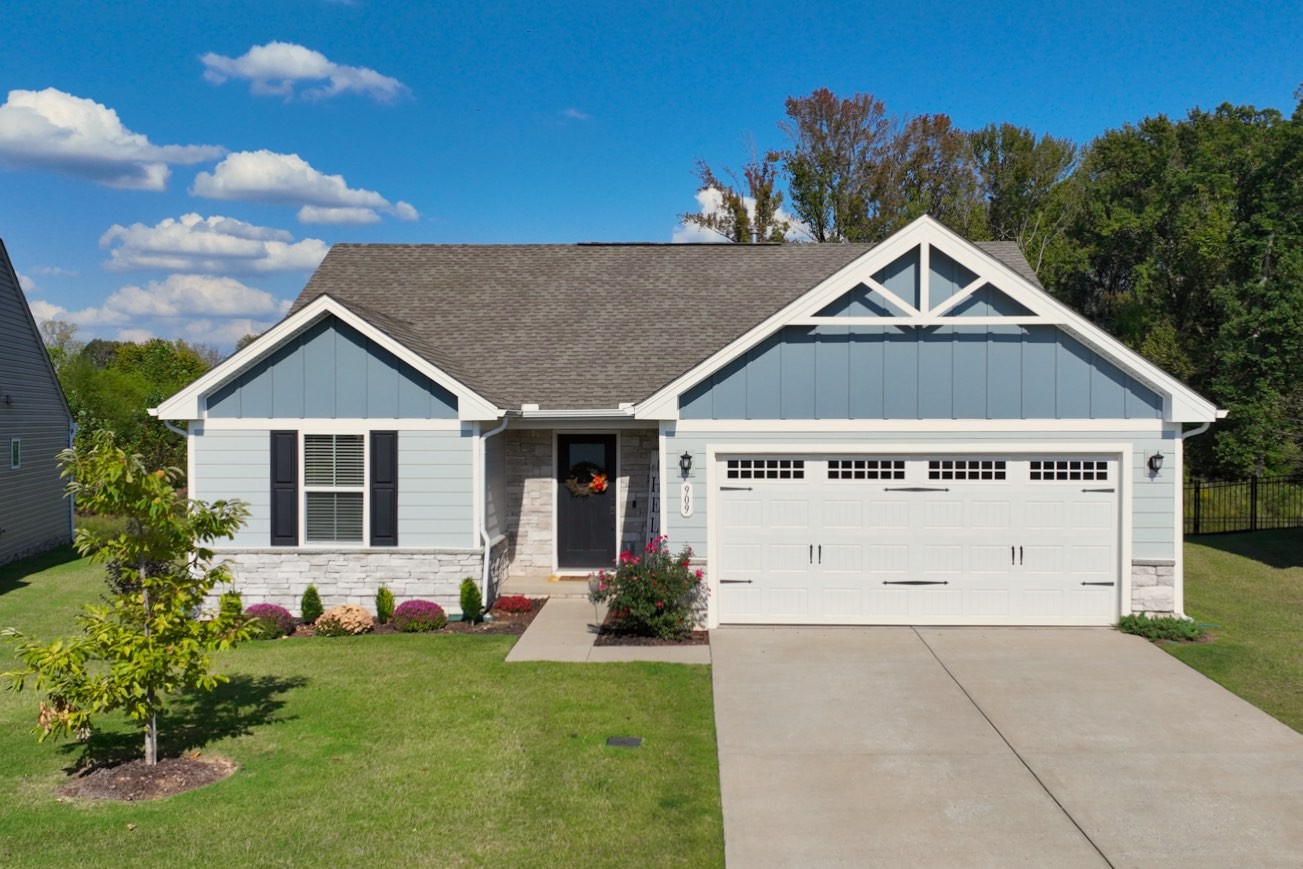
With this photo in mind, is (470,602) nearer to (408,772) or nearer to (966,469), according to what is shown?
(408,772)

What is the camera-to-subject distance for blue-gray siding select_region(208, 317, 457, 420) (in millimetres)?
12391

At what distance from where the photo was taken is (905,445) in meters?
11.7

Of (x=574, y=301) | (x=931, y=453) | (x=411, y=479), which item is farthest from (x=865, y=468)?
(x=574, y=301)

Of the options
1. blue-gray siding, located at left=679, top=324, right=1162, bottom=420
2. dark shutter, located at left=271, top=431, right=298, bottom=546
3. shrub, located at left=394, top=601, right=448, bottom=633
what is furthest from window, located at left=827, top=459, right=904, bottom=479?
dark shutter, located at left=271, top=431, right=298, bottom=546

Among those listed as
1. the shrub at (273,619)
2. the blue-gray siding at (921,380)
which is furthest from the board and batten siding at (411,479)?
the blue-gray siding at (921,380)

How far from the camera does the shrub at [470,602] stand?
483 inches

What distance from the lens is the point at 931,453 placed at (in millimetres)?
11766

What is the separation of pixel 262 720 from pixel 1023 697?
708 cm

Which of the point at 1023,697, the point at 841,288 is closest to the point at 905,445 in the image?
the point at 841,288

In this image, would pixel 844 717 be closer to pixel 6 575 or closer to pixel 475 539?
pixel 475 539

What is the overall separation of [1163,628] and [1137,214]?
1136 inches

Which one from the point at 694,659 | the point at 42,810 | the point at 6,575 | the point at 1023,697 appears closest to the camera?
the point at 42,810

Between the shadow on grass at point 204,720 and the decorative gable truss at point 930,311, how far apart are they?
5.18 m

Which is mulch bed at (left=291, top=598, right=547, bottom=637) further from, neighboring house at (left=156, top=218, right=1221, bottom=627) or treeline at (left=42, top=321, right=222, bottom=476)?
treeline at (left=42, top=321, right=222, bottom=476)
